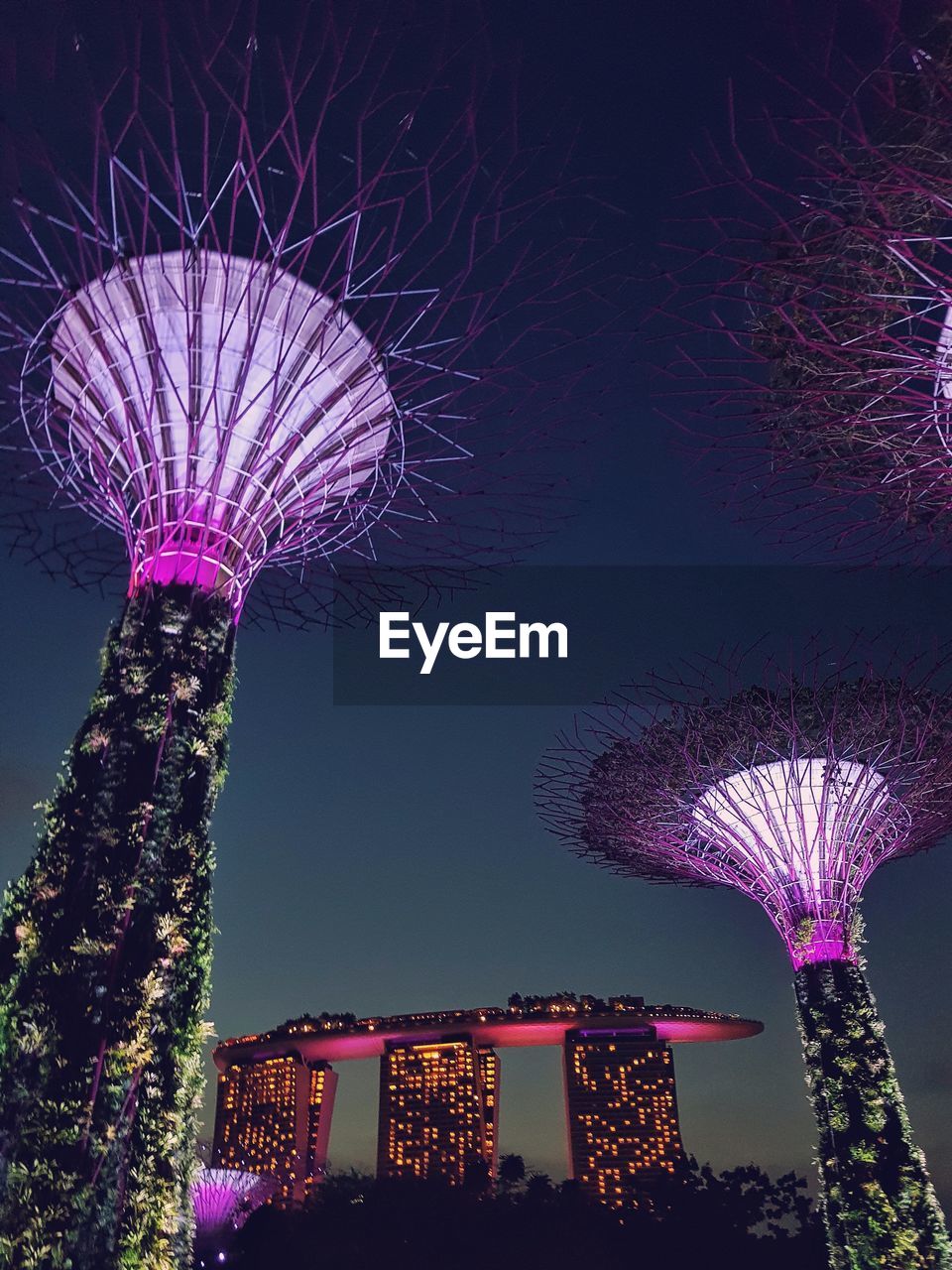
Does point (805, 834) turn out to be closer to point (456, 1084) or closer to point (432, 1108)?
point (432, 1108)

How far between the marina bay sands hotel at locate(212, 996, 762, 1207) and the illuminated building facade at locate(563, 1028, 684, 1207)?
0.31 ft

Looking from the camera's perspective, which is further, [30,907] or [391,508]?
[391,508]

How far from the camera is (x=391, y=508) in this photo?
43.3ft

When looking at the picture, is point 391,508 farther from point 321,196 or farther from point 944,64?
point 944,64

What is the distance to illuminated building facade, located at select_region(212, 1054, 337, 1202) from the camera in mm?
65000

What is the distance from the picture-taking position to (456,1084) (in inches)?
2741

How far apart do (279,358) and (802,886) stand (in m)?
15.5

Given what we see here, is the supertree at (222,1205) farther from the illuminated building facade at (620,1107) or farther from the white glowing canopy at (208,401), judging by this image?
the white glowing canopy at (208,401)

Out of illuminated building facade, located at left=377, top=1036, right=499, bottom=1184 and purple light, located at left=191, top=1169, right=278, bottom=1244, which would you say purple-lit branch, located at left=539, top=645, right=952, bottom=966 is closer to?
purple light, located at left=191, top=1169, right=278, bottom=1244

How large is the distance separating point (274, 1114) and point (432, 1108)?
12011mm

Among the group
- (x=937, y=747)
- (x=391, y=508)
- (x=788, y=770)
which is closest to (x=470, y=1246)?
(x=788, y=770)

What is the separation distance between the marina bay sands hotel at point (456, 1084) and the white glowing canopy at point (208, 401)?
193 feet

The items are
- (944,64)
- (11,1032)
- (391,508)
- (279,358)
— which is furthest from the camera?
(391,508)

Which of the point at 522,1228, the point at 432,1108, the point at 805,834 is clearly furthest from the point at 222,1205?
the point at 432,1108
